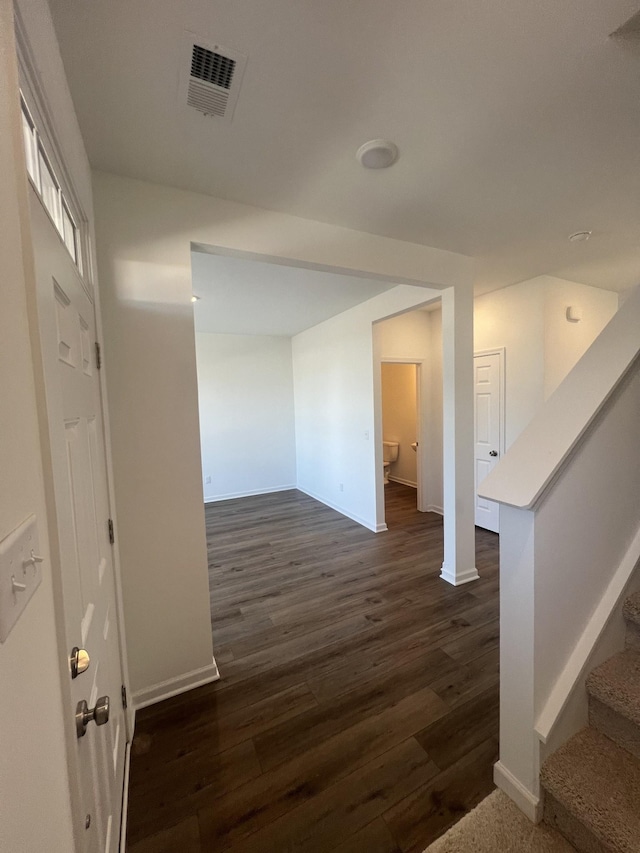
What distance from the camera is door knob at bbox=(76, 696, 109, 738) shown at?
28.3 inches

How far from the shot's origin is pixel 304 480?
19.0 ft

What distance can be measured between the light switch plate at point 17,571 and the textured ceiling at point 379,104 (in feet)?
4.59

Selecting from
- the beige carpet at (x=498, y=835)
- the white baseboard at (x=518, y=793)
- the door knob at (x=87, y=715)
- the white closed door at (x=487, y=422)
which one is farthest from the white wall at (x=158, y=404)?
the white closed door at (x=487, y=422)

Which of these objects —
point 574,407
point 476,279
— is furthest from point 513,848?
point 476,279

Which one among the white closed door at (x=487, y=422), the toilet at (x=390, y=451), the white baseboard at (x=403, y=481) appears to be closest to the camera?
the white closed door at (x=487, y=422)

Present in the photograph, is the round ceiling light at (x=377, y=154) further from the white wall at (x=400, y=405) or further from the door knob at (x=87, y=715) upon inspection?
the white wall at (x=400, y=405)

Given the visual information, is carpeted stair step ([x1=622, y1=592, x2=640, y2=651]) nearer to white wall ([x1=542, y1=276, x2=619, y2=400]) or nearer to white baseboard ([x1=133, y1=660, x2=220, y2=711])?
white baseboard ([x1=133, y1=660, x2=220, y2=711])

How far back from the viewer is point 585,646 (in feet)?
4.17

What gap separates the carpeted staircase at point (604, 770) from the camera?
1.02 meters

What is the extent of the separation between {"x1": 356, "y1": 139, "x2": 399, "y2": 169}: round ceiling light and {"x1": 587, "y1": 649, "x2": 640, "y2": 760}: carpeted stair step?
2.25 m

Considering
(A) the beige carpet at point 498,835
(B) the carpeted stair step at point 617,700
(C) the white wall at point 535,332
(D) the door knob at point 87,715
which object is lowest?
(A) the beige carpet at point 498,835

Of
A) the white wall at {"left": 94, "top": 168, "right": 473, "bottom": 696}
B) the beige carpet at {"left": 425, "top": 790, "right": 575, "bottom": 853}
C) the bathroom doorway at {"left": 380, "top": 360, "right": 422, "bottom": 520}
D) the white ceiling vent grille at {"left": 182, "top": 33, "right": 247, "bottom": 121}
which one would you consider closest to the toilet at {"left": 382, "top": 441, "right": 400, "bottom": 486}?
the bathroom doorway at {"left": 380, "top": 360, "right": 422, "bottom": 520}

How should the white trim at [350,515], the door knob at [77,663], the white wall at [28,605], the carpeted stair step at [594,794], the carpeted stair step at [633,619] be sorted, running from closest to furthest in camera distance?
1. the white wall at [28,605]
2. the door knob at [77,663]
3. the carpeted stair step at [594,794]
4. the carpeted stair step at [633,619]
5. the white trim at [350,515]

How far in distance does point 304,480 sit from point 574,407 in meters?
4.80
